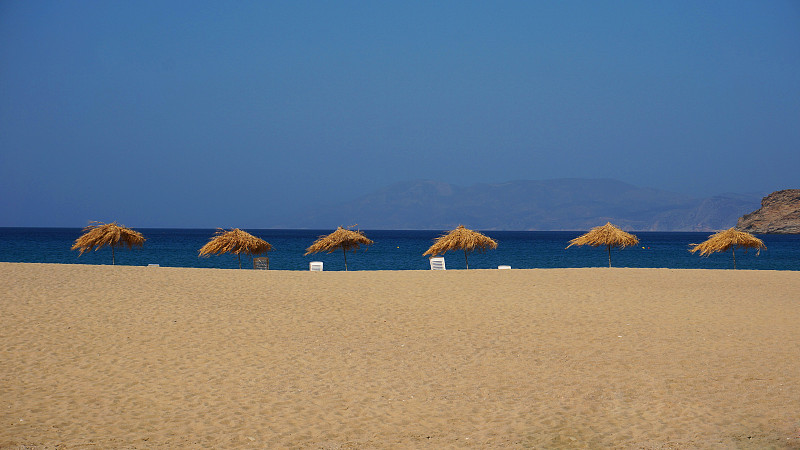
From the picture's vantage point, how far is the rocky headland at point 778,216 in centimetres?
14000

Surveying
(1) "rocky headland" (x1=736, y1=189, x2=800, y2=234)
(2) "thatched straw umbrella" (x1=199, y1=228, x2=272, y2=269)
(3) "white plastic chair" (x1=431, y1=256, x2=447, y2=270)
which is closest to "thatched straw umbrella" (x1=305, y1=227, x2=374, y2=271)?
(2) "thatched straw umbrella" (x1=199, y1=228, x2=272, y2=269)

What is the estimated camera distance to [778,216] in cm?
14225

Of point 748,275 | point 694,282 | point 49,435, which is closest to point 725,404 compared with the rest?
point 49,435

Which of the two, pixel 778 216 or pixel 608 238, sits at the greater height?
pixel 778 216

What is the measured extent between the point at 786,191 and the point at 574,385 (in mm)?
163454

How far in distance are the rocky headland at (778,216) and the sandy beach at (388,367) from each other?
144 metres

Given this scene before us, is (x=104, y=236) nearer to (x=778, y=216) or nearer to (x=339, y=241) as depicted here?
(x=339, y=241)

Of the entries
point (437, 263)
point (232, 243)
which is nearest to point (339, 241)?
point (437, 263)

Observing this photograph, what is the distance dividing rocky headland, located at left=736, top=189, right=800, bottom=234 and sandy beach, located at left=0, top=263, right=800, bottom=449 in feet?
473

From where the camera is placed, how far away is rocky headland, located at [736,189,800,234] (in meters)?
140

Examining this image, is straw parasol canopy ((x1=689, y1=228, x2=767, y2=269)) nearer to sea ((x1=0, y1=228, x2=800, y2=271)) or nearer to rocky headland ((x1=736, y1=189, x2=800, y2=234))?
sea ((x1=0, y1=228, x2=800, y2=271))

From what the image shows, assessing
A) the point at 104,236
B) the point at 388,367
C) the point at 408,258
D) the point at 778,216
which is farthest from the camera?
the point at 778,216

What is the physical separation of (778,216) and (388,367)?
15680 cm

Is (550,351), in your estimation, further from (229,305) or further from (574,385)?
(229,305)
